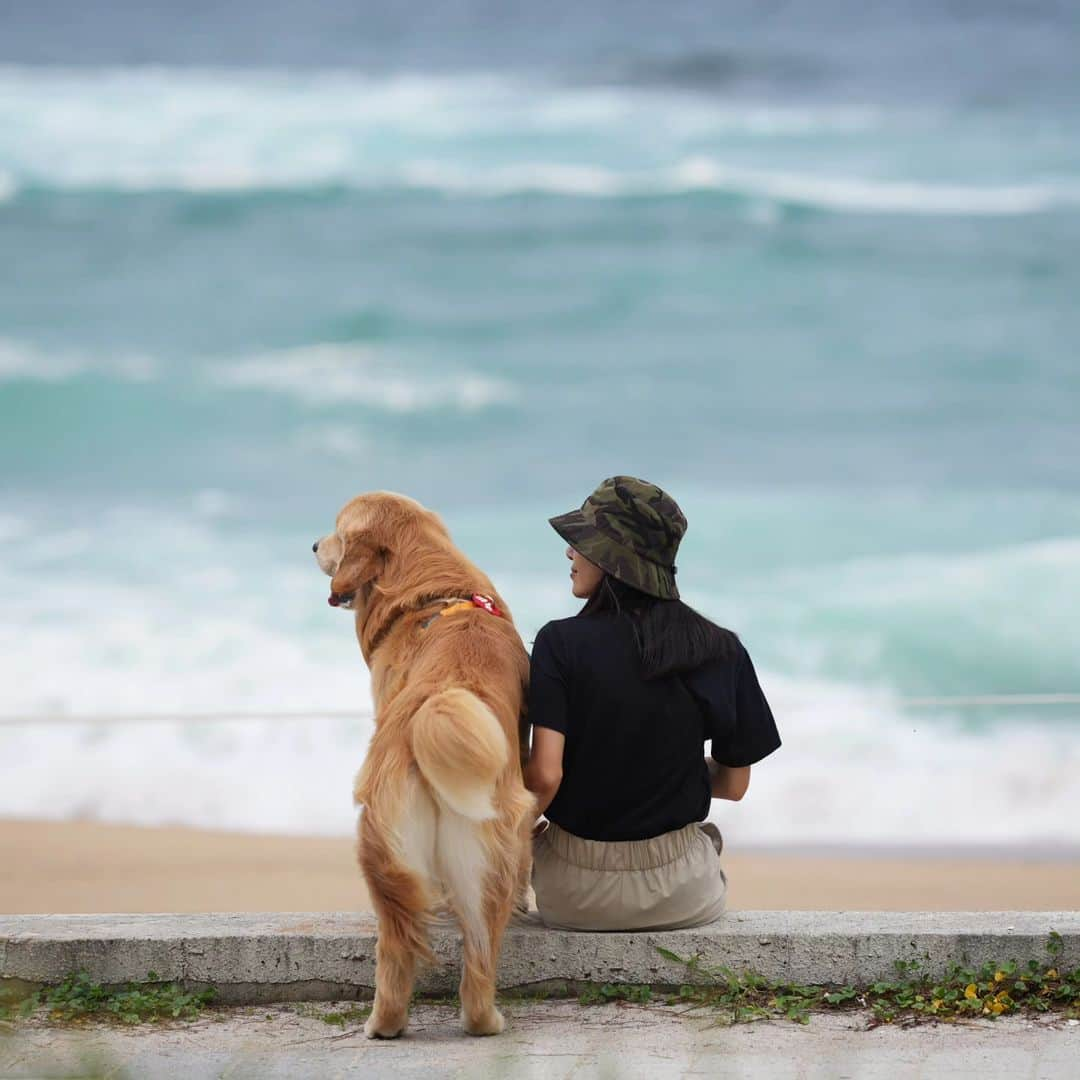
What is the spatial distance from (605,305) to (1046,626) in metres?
11.8

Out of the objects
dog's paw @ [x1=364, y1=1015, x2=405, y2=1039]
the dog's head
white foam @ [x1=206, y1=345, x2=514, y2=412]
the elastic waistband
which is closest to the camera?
dog's paw @ [x1=364, y1=1015, x2=405, y2=1039]

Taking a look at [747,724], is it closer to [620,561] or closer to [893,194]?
[620,561]

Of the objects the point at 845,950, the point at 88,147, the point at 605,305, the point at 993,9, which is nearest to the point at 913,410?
the point at 605,305

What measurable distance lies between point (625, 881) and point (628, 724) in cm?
39

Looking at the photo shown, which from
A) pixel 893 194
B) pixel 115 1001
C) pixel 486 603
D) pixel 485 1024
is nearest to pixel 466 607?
pixel 486 603

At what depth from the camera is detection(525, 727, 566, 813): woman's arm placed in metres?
3.34

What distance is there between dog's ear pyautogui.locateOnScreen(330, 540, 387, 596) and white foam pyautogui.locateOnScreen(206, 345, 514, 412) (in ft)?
68.3

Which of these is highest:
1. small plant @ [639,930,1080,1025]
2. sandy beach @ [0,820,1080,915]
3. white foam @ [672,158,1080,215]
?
white foam @ [672,158,1080,215]

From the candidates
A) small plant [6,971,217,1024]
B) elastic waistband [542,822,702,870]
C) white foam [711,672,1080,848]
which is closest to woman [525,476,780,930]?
elastic waistband [542,822,702,870]

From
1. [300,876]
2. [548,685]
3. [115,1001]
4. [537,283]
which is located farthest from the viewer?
[537,283]

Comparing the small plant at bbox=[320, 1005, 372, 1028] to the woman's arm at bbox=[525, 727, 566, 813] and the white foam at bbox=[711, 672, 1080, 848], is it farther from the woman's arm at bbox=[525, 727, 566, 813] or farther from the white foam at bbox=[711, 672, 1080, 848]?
the white foam at bbox=[711, 672, 1080, 848]

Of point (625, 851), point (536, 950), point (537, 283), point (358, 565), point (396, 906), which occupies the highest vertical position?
point (537, 283)

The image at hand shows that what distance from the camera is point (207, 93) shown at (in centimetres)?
2628

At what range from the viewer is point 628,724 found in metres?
3.42
